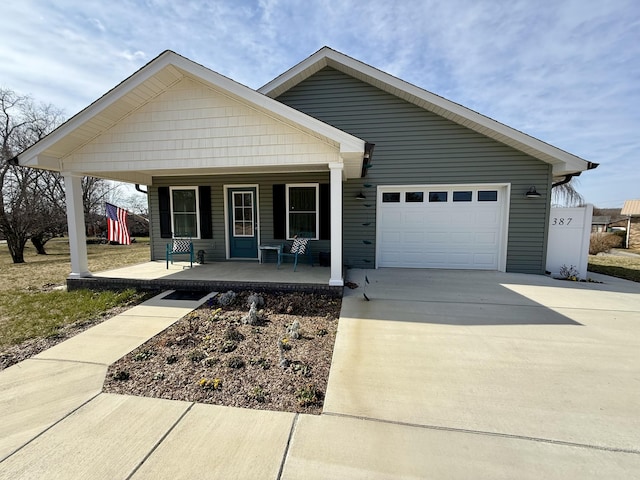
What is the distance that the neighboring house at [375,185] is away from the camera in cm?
617

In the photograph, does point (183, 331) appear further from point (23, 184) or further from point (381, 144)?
point (23, 184)

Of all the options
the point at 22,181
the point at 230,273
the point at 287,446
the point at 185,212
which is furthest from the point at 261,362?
the point at 22,181

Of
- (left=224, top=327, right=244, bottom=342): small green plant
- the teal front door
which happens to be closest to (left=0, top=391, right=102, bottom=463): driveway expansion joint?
(left=224, top=327, right=244, bottom=342): small green plant

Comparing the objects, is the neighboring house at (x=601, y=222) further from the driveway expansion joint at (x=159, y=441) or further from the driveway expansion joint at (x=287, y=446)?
the driveway expansion joint at (x=159, y=441)

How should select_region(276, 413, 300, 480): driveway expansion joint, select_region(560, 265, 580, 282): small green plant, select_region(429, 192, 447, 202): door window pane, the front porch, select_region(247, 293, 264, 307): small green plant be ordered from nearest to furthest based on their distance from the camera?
select_region(276, 413, 300, 480): driveway expansion joint, select_region(247, 293, 264, 307): small green plant, the front porch, select_region(560, 265, 580, 282): small green plant, select_region(429, 192, 447, 202): door window pane

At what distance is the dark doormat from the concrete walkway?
1.32 metres

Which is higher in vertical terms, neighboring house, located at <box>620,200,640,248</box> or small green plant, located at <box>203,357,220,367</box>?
neighboring house, located at <box>620,200,640,248</box>

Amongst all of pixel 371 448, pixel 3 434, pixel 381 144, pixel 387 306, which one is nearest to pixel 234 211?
pixel 381 144

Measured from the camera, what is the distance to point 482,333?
141 inches

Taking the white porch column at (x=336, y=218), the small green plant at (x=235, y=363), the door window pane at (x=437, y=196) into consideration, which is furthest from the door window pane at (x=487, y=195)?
the small green plant at (x=235, y=363)

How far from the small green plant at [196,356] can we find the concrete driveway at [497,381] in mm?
1406

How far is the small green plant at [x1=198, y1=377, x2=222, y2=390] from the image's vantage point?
8.15 feet

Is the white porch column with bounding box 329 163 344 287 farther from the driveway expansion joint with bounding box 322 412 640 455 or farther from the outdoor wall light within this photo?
the outdoor wall light

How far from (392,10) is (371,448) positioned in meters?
7.67
